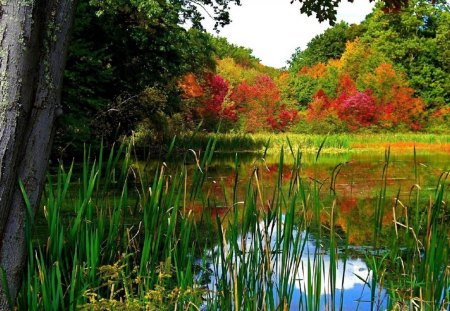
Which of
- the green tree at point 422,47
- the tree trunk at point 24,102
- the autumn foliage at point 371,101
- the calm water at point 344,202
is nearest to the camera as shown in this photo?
the tree trunk at point 24,102

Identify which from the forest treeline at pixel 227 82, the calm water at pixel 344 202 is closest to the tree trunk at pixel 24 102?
the calm water at pixel 344 202

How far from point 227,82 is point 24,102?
94.7ft

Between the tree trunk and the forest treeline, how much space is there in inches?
287

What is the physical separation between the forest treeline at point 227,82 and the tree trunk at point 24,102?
23.9 ft

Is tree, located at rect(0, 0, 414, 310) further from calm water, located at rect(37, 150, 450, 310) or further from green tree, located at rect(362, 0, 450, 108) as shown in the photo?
green tree, located at rect(362, 0, 450, 108)

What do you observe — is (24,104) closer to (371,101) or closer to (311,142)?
(311,142)

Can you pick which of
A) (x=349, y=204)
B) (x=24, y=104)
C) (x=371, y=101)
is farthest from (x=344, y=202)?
(x=371, y=101)

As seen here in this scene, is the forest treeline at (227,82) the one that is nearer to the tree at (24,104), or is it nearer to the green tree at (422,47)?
the green tree at (422,47)

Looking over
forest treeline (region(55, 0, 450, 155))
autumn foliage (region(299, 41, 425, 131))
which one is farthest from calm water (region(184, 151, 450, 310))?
autumn foliage (region(299, 41, 425, 131))

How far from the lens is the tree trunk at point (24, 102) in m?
2.27

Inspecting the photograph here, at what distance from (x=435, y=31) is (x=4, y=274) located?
118ft

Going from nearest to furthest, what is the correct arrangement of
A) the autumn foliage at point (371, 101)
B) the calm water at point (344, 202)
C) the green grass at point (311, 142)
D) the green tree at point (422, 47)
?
the calm water at point (344, 202)
the green grass at point (311, 142)
the autumn foliage at point (371, 101)
the green tree at point (422, 47)

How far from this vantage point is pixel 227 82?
102ft

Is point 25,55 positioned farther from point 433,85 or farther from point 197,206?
point 433,85
